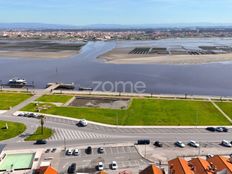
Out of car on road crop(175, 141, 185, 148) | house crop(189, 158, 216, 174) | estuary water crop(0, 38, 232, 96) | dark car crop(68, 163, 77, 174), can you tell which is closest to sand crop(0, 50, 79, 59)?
estuary water crop(0, 38, 232, 96)

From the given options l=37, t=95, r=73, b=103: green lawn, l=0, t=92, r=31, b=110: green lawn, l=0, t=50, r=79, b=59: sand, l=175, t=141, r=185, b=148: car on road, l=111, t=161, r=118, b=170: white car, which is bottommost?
l=37, t=95, r=73, b=103: green lawn

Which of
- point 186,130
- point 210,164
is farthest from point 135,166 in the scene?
point 186,130

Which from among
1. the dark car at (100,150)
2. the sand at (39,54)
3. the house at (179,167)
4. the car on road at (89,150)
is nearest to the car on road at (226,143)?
the house at (179,167)

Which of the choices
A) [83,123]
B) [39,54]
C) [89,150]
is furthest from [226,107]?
[39,54]

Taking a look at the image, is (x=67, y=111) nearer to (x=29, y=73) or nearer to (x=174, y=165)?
(x=174, y=165)

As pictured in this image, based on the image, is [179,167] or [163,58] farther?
[163,58]

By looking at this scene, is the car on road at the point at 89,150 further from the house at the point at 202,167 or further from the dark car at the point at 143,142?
the house at the point at 202,167

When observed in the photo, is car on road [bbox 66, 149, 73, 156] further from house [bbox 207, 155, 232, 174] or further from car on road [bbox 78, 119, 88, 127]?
house [bbox 207, 155, 232, 174]

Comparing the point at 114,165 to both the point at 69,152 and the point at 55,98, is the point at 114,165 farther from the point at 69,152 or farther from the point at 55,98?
the point at 55,98
